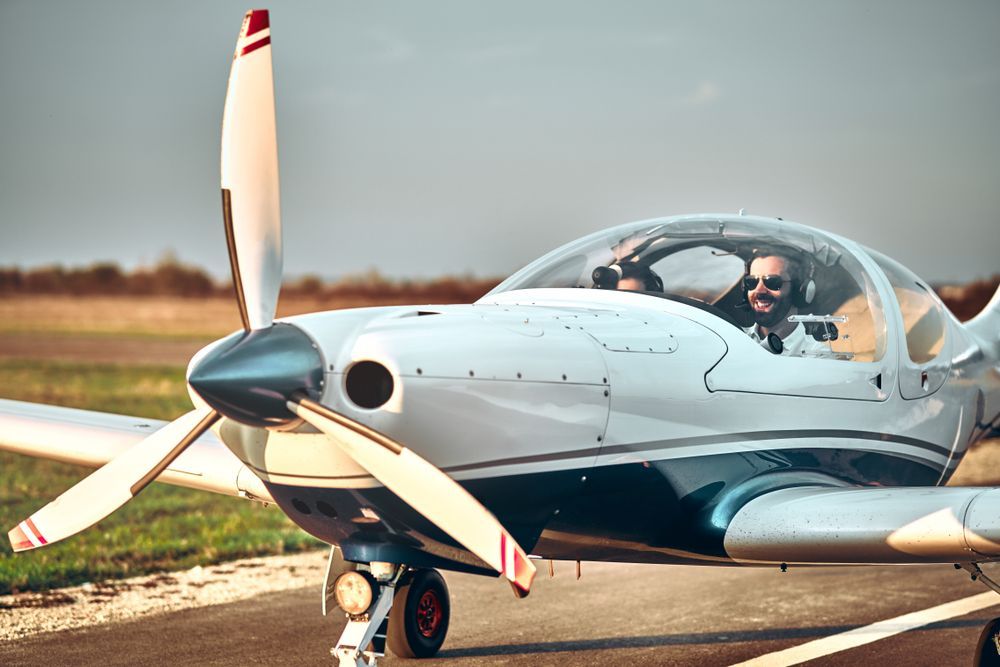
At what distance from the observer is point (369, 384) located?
4.41m

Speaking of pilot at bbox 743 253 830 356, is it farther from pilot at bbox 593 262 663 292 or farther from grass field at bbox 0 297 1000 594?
grass field at bbox 0 297 1000 594

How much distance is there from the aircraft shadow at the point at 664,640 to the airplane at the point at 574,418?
0.28 metres

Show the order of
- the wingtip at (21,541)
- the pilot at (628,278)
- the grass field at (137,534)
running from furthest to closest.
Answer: the grass field at (137,534) < the pilot at (628,278) < the wingtip at (21,541)

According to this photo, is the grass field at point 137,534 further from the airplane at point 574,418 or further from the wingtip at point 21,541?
the wingtip at point 21,541

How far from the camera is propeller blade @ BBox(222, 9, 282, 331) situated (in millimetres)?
4555

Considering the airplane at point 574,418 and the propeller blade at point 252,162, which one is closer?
the airplane at point 574,418

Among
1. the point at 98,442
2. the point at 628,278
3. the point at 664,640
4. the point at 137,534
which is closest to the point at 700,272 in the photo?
the point at 628,278

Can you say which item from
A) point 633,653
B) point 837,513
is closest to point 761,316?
point 837,513

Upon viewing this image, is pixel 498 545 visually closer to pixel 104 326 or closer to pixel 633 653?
pixel 633 653

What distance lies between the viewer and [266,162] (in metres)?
4.65

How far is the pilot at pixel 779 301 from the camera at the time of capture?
6000 mm

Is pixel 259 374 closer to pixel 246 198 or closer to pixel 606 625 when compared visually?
pixel 246 198

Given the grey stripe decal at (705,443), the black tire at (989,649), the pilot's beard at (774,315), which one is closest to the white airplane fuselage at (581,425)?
the grey stripe decal at (705,443)

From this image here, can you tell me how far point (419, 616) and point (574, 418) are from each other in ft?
7.13
